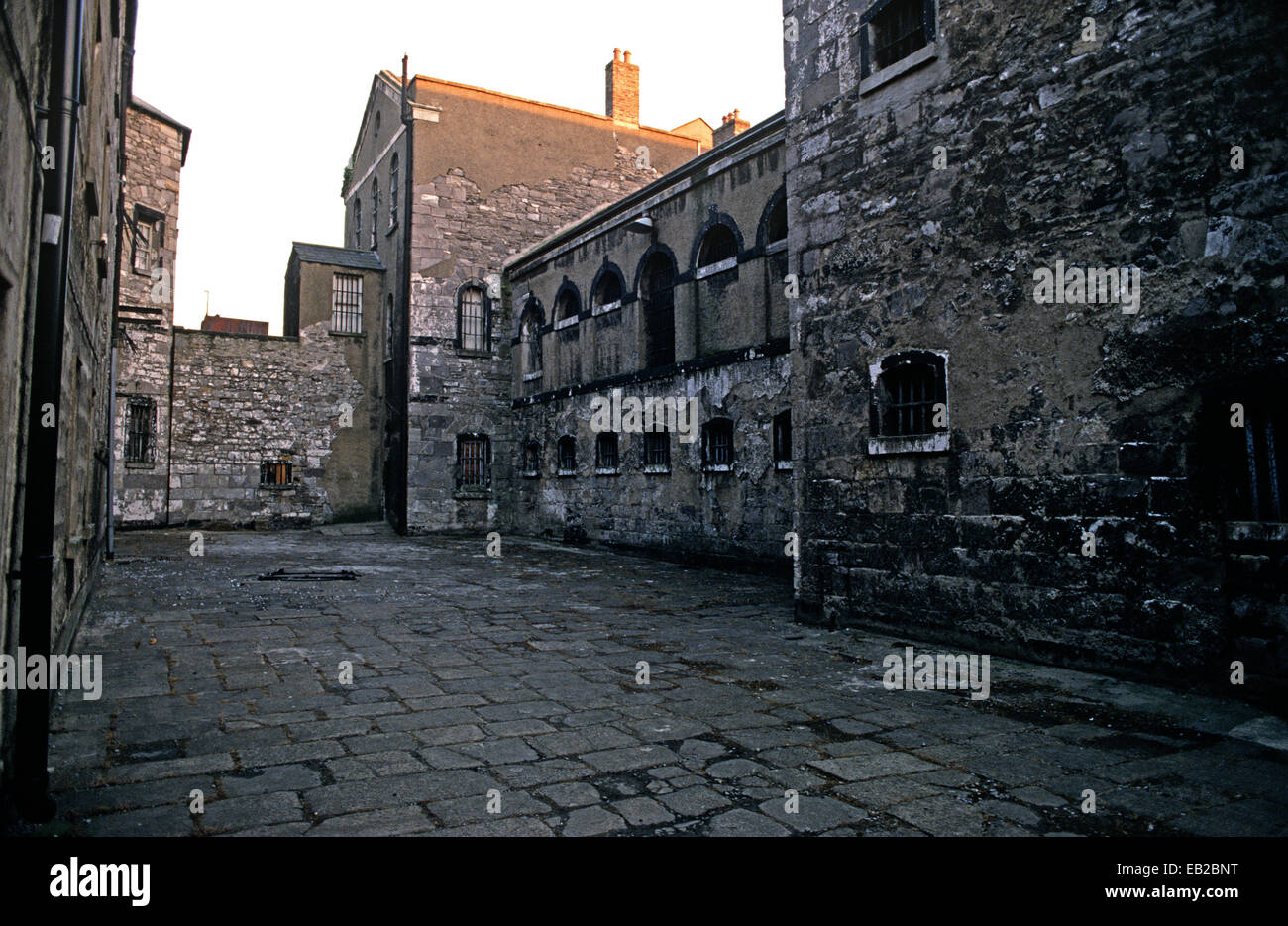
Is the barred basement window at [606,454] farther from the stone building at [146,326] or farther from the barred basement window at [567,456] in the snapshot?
the stone building at [146,326]

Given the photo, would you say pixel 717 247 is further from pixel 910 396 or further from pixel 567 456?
pixel 910 396

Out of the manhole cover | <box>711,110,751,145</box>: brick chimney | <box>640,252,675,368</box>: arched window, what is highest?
<box>711,110,751,145</box>: brick chimney

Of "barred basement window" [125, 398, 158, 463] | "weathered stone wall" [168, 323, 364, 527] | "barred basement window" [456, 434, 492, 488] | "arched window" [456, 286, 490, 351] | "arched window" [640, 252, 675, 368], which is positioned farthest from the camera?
"arched window" [456, 286, 490, 351]

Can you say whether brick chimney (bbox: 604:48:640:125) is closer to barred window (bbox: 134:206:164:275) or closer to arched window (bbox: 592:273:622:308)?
arched window (bbox: 592:273:622:308)

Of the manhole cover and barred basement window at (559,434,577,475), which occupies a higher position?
barred basement window at (559,434,577,475)

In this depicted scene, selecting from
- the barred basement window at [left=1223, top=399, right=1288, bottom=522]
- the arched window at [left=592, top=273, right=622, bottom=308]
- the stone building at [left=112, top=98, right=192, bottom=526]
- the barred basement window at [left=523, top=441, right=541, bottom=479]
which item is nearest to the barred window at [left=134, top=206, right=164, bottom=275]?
the stone building at [left=112, top=98, right=192, bottom=526]

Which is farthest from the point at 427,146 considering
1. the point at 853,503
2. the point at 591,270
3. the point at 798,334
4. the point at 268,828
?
the point at 268,828

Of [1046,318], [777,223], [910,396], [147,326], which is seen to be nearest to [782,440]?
[777,223]

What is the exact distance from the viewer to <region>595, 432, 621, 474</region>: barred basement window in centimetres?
1705

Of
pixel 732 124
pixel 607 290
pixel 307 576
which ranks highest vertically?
pixel 732 124

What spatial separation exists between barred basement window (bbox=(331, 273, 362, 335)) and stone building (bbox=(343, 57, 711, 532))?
2.86ft

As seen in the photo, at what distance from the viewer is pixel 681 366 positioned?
573 inches

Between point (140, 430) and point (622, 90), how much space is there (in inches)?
638

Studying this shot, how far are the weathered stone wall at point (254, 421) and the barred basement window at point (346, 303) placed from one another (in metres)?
0.47
